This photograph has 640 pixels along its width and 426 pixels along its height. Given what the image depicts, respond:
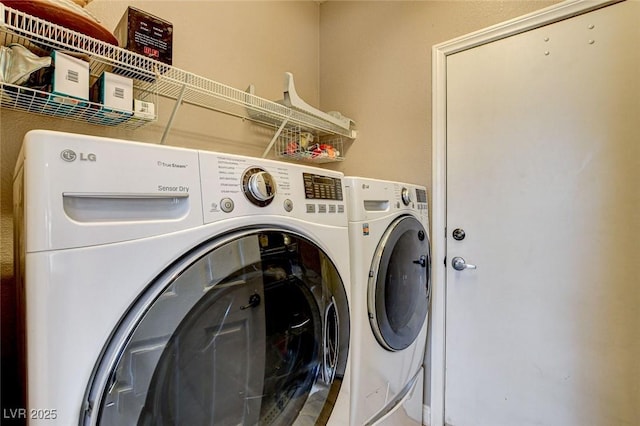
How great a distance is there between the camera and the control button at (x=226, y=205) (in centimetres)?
69

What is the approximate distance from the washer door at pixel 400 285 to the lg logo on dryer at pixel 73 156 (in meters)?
0.88

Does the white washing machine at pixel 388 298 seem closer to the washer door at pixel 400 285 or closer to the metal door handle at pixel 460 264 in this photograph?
the washer door at pixel 400 285

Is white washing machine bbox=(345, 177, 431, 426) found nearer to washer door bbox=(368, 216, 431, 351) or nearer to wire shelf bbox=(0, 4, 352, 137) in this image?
washer door bbox=(368, 216, 431, 351)

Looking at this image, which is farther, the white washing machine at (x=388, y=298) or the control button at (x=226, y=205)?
the white washing machine at (x=388, y=298)

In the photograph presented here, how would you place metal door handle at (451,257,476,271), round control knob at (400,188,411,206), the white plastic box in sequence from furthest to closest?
metal door handle at (451,257,476,271) < round control knob at (400,188,411,206) < the white plastic box

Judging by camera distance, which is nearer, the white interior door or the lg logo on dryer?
the lg logo on dryer

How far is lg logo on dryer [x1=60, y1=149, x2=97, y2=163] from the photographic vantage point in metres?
0.52

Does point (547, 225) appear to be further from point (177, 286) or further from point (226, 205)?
point (177, 286)

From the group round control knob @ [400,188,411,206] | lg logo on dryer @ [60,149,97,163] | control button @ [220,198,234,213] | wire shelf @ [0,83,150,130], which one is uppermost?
wire shelf @ [0,83,150,130]

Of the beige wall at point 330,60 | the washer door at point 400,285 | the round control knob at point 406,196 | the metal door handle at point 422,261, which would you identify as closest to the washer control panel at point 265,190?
the washer door at point 400,285

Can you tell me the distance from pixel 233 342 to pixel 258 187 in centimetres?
38

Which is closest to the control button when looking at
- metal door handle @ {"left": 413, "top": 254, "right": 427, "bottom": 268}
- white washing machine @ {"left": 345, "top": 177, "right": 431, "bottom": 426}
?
white washing machine @ {"left": 345, "top": 177, "right": 431, "bottom": 426}

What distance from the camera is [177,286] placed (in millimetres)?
616

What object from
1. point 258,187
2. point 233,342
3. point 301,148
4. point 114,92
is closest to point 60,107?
point 114,92
